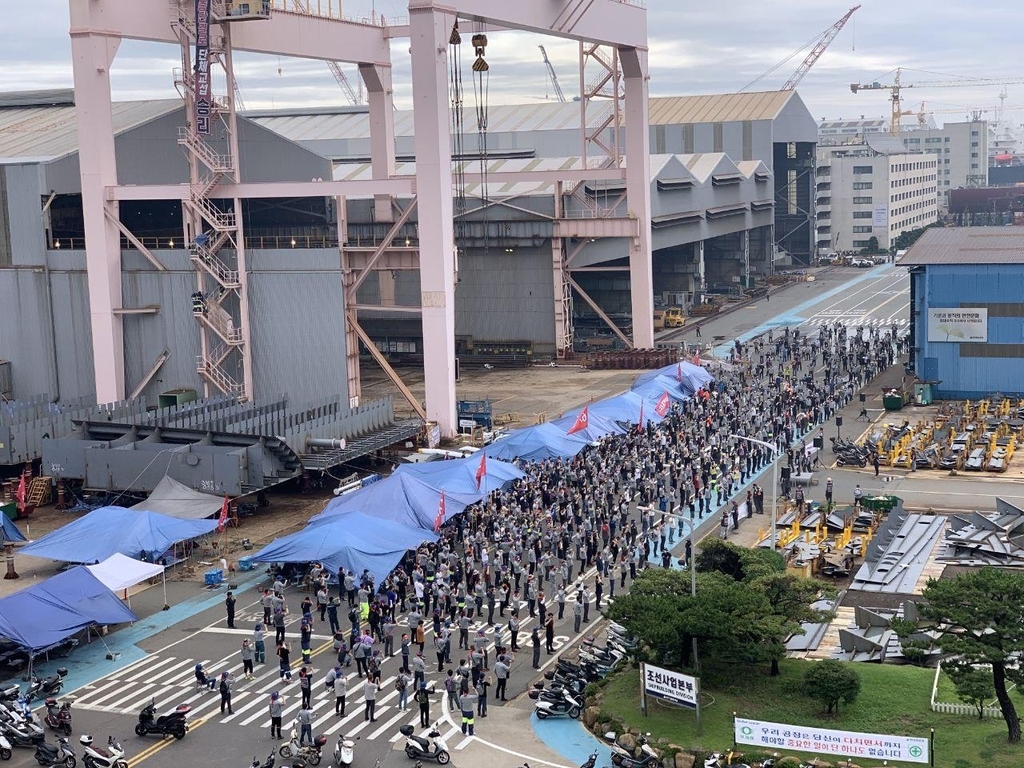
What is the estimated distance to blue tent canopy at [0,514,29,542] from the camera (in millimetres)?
43406

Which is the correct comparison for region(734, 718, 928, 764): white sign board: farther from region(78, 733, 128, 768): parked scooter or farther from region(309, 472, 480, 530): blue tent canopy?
region(309, 472, 480, 530): blue tent canopy

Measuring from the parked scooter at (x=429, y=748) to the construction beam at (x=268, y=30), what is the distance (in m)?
39.6

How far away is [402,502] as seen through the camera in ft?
135

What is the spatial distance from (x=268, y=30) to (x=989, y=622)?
45.7 meters

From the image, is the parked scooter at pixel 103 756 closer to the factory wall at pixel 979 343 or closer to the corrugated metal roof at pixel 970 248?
the factory wall at pixel 979 343

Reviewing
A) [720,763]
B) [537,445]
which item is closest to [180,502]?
[537,445]

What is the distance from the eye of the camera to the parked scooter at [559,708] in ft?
94.7

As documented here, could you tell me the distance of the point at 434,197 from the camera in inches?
2238

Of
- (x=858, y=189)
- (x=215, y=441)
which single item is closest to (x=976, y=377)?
(x=215, y=441)

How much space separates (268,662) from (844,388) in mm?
40741

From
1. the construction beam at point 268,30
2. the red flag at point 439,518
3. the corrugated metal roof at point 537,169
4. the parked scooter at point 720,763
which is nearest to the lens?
the parked scooter at point 720,763

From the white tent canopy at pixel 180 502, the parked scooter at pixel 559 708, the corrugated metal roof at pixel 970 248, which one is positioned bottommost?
the parked scooter at pixel 559 708

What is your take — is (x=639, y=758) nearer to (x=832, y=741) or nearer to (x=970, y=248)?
(x=832, y=741)

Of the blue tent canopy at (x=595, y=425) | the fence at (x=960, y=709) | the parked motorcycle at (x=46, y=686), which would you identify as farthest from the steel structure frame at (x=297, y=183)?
the fence at (x=960, y=709)
